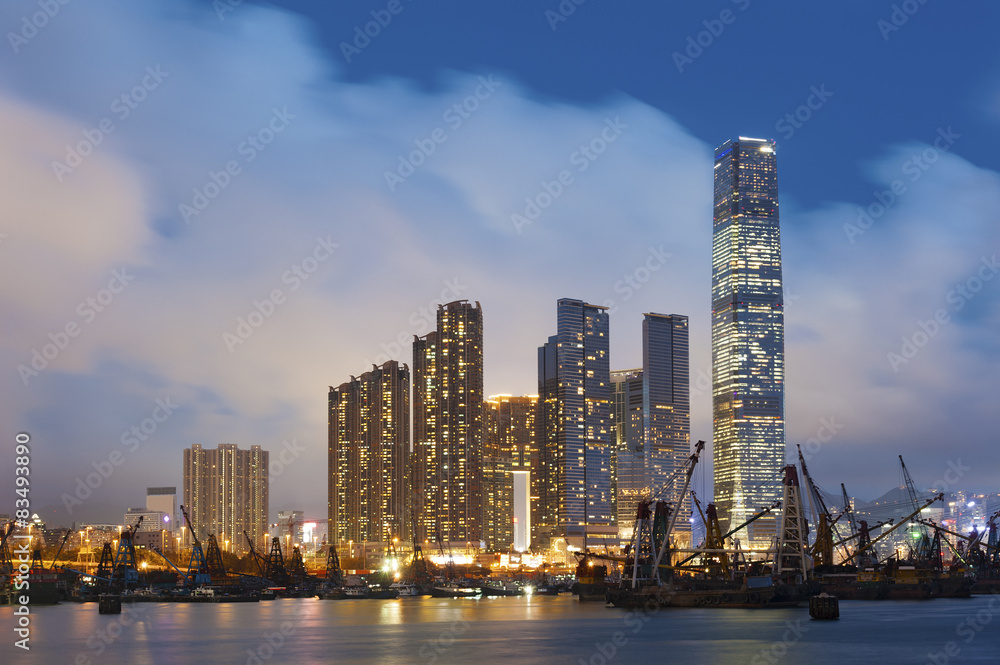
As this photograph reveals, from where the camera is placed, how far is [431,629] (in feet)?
359

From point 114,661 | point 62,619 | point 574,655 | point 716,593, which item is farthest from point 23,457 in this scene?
point 716,593

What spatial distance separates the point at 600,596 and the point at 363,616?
5487 cm

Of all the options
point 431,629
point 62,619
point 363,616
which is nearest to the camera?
point 431,629

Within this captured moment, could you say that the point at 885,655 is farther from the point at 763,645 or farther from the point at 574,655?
the point at 574,655

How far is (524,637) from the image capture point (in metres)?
98.7
